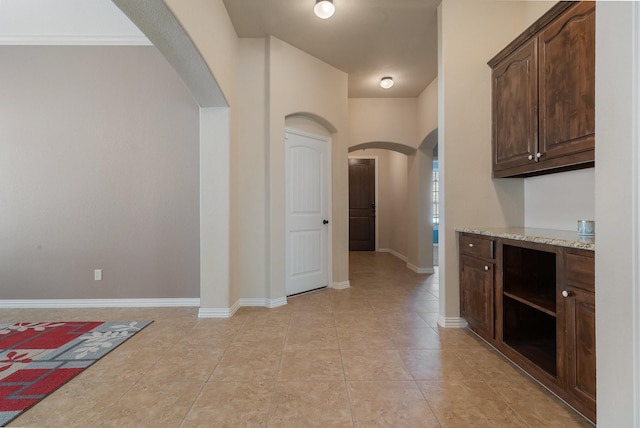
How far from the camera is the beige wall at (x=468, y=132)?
8.70 ft

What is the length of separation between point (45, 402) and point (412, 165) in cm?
537

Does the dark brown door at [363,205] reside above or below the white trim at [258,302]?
above

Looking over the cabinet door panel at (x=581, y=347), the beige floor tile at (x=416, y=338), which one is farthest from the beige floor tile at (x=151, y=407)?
the cabinet door panel at (x=581, y=347)

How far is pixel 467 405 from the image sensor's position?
5.14 ft

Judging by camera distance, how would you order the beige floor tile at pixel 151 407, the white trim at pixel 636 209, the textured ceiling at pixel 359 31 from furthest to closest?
the textured ceiling at pixel 359 31
the beige floor tile at pixel 151 407
the white trim at pixel 636 209

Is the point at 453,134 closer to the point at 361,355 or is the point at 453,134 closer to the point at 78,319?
the point at 361,355

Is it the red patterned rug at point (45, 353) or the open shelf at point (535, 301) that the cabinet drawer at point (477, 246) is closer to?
the open shelf at point (535, 301)

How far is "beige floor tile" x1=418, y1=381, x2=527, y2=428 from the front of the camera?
1439mm

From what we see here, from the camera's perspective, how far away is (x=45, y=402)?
162 centimetres

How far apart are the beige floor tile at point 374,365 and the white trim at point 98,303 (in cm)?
207

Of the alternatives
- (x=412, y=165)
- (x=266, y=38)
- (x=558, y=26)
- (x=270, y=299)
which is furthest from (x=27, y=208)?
(x=412, y=165)

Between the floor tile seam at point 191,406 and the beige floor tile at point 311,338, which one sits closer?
the floor tile seam at point 191,406

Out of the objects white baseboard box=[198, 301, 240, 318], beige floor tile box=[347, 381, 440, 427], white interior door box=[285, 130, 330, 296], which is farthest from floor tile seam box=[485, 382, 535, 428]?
white interior door box=[285, 130, 330, 296]

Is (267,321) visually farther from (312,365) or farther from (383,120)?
(383,120)
